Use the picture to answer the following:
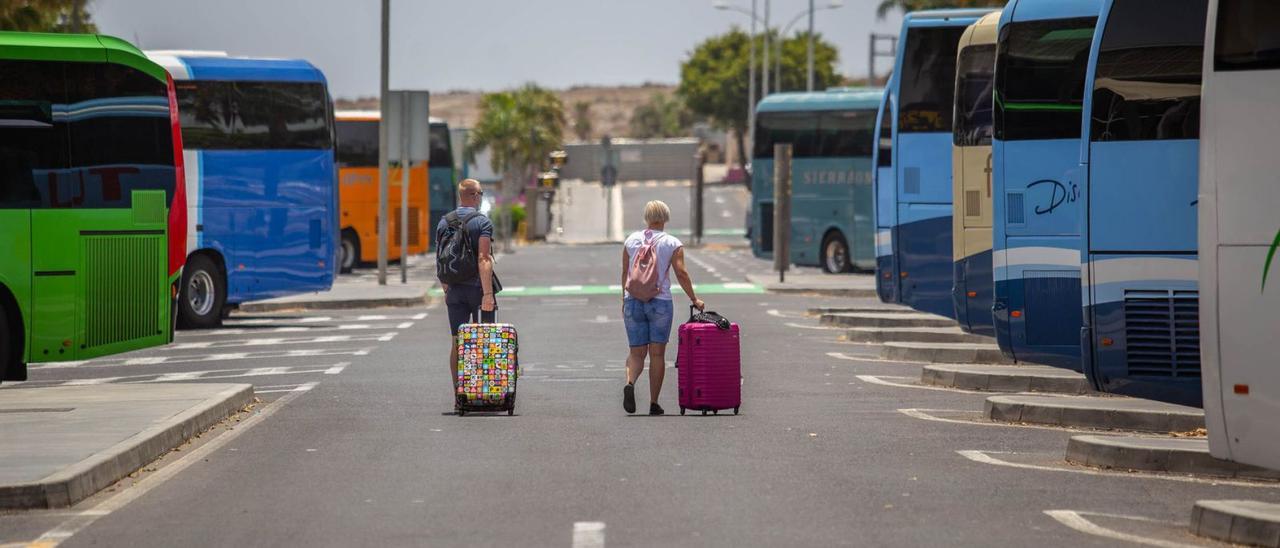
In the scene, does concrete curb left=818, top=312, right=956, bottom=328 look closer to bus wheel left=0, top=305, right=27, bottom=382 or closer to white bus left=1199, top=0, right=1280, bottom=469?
bus wheel left=0, top=305, right=27, bottom=382

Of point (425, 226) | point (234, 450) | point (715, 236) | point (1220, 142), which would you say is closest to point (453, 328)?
point (234, 450)

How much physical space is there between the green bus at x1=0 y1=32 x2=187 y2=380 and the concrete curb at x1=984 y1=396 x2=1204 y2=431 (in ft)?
24.8

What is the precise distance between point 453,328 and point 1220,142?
300 inches

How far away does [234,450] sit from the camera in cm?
1362

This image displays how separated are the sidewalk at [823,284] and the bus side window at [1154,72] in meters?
22.1

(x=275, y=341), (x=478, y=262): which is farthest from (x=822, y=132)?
(x=478, y=262)

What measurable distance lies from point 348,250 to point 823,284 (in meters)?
14.9

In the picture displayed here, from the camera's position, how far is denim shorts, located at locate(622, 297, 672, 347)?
15.4 meters

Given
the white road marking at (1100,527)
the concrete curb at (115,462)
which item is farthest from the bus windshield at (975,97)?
the white road marking at (1100,527)

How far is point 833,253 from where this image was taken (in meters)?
45.6

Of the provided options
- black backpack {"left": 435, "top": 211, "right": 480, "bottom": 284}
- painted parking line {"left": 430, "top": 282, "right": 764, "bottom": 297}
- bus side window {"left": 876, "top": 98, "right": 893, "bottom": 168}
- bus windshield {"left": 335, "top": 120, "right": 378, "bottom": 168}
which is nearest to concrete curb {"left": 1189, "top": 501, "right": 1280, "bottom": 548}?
black backpack {"left": 435, "top": 211, "right": 480, "bottom": 284}

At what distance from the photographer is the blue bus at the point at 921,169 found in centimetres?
2486

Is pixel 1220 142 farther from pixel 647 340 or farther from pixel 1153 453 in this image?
pixel 647 340

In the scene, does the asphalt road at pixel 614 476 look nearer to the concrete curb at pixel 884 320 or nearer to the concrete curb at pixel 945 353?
the concrete curb at pixel 945 353
